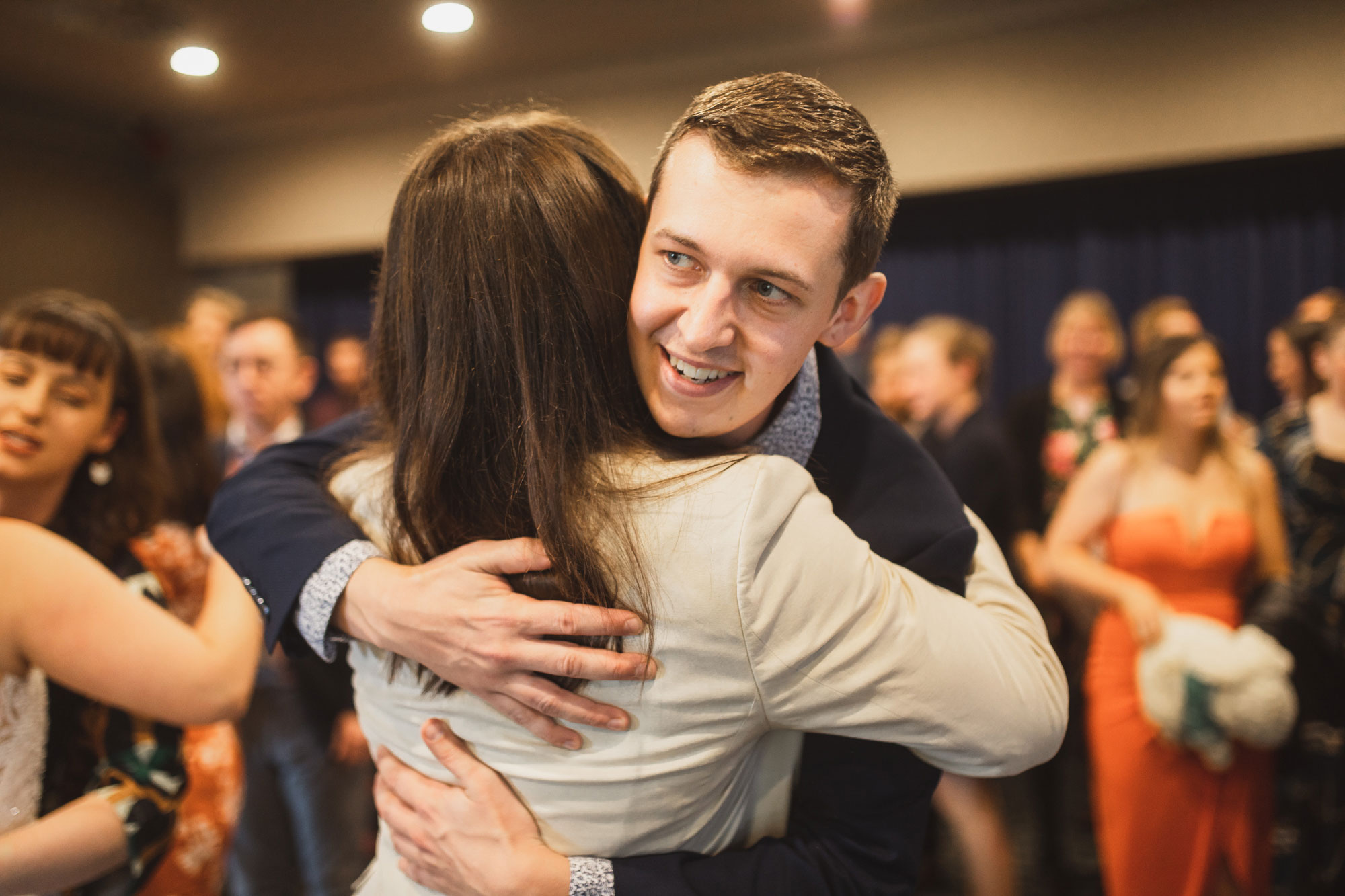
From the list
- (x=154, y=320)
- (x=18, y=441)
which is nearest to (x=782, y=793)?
(x=18, y=441)

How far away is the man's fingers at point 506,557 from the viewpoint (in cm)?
86

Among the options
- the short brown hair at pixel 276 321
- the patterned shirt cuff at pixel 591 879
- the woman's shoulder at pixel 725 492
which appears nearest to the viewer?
the woman's shoulder at pixel 725 492

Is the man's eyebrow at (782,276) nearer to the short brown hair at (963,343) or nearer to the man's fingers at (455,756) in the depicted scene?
the man's fingers at (455,756)

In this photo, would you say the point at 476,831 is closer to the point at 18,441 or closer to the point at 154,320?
the point at 18,441

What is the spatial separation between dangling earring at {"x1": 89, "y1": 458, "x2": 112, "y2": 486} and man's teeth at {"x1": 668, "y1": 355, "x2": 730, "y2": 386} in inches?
41.1

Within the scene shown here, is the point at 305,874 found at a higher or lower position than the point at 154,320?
lower

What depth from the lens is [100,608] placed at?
3.68ft

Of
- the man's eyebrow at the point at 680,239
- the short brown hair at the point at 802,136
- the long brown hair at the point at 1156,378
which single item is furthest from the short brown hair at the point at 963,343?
the man's eyebrow at the point at 680,239

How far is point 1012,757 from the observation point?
86cm

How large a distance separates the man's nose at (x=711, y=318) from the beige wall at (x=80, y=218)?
1.11m

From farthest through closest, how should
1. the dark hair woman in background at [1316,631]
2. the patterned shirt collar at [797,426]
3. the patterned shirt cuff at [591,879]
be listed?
the dark hair woman in background at [1316,631], the patterned shirt collar at [797,426], the patterned shirt cuff at [591,879]

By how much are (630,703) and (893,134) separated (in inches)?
35.6

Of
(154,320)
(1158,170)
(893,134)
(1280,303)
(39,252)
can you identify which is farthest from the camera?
(1280,303)

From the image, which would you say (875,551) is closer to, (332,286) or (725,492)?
(725,492)
